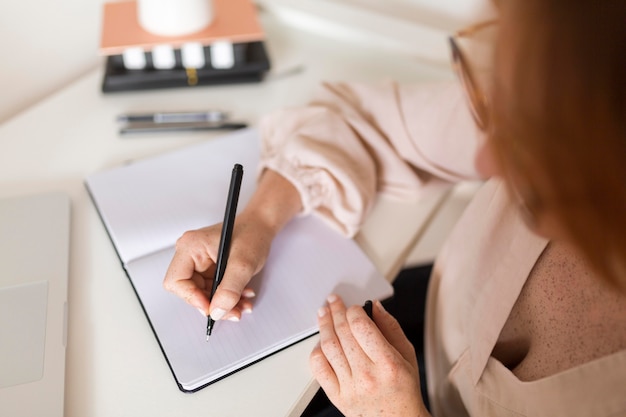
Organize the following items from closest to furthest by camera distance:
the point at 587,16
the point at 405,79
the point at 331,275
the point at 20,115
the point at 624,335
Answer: the point at 587,16 < the point at 624,335 < the point at 331,275 < the point at 20,115 < the point at 405,79

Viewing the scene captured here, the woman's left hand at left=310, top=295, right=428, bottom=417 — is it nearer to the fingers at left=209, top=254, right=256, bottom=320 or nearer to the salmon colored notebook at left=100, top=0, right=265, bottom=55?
the fingers at left=209, top=254, right=256, bottom=320

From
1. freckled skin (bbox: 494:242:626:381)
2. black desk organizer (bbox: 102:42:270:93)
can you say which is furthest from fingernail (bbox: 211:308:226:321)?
black desk organizer (bbox: 102:42:270:93)

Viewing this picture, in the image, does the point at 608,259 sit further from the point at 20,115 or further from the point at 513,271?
the point at 20,115

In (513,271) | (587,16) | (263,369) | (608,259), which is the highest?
(587,16)

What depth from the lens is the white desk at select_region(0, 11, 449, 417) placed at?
1.97ft

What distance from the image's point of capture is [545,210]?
432 mm

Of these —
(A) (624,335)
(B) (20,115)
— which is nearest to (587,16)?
(A) (624,335)

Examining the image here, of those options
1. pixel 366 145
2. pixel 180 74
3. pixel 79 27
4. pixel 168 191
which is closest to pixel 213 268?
pixel 168 191

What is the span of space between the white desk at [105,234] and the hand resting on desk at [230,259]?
6 cm

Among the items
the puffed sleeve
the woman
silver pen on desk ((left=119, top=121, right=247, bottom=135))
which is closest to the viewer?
the woman

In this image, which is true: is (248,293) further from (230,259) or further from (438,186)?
(438,186)

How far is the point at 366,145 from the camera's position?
Answer: 2.70 ft

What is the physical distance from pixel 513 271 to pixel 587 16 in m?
0.33

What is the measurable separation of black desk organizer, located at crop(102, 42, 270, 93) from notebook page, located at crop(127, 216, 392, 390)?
310 millimetres
